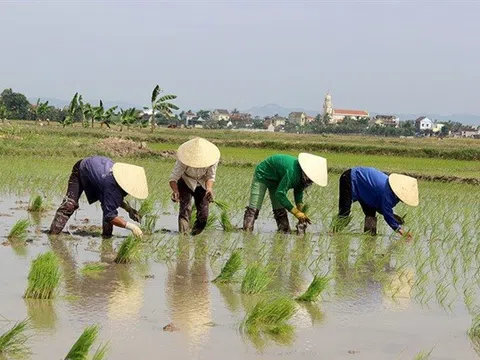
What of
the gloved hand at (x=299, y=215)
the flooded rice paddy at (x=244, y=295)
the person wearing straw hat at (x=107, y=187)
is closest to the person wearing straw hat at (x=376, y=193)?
the flooded rice paddy at (x=244, y=295)

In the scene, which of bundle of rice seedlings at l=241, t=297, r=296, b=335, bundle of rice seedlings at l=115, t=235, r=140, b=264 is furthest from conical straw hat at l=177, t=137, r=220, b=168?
bundle of rice seedlings at l=241, t=297, r=296, b=335

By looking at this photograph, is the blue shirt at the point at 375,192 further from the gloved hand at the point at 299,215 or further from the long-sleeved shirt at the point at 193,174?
the long-sleeved shirt at the point at 193,174

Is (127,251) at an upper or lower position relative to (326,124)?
upper

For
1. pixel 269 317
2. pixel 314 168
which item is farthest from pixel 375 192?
pixel 269 317

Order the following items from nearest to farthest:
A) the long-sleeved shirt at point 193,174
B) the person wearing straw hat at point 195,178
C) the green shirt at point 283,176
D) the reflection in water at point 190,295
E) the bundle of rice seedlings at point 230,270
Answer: the reflection in water at point 190,295 → the bundle of rice seedlings at point 230,270 → the person wearing straw hat at point 195,178 → the long-sleeved shirt at point 193,174 → the green shirt at point 283,176

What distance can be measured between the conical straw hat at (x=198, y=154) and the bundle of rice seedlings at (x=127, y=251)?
1.25 metres

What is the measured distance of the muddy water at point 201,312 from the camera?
3.78 metres

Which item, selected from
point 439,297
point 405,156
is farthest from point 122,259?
point 405,156

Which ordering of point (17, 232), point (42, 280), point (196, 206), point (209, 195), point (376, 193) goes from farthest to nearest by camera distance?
point (376, 193)
point (196, 206)
point (209, 195)
point (17, 232)
point (42, 280)

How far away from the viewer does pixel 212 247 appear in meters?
6.62

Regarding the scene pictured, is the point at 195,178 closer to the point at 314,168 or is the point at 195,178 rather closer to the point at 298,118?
the point at 314,168

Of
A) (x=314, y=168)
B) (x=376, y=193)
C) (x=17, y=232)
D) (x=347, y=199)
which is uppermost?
(x=314, y=168)

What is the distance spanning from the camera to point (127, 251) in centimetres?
565

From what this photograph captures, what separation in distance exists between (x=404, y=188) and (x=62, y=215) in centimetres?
321
